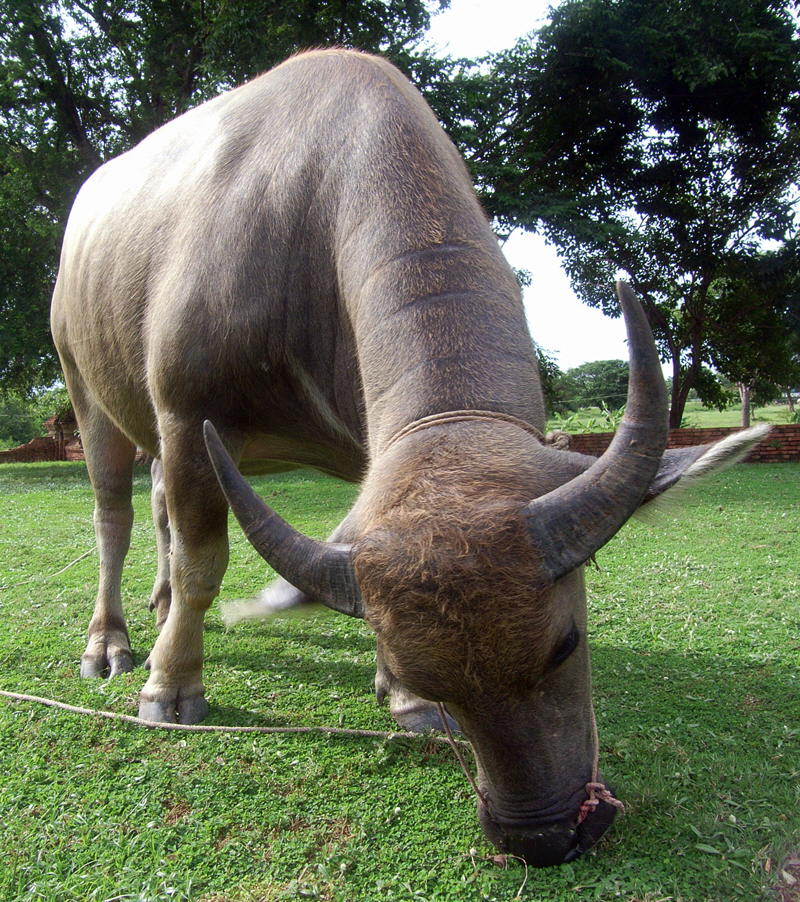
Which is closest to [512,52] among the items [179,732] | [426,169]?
[426,169]

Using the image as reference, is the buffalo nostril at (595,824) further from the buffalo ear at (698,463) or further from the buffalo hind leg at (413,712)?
the buffalo hind leg at (413,712)

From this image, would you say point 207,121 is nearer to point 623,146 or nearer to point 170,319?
point 170,319

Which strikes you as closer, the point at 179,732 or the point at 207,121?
the point at 179,732

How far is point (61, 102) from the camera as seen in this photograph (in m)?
18.5

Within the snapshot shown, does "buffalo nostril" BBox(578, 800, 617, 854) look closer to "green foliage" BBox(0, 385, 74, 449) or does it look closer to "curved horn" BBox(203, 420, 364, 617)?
"curved horn" BBox(203, 420, 364, 617)

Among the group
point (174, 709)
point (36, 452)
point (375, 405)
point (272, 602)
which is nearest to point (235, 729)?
point (174, 709)

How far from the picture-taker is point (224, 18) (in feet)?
49.3

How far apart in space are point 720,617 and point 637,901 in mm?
3087

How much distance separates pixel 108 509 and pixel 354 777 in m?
2.82

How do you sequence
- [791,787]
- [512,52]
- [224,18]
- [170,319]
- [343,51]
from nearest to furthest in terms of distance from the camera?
[791,787] → [170,319] → [343,51] → [224,18] → [512,52]

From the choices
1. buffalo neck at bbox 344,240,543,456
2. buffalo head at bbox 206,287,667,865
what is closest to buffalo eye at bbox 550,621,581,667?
buffalo head at bbox 206,287,667,865

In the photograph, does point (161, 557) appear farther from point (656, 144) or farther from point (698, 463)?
point (656, 144)

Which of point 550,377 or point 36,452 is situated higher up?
point 550,377

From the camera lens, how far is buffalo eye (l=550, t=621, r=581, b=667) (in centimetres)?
204
